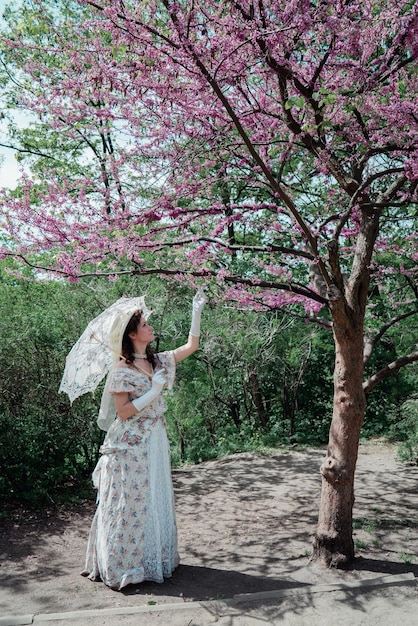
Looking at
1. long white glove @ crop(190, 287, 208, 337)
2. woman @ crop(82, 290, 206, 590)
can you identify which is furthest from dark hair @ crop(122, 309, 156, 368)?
long white glove @ crop(190, 287, 208, 337)

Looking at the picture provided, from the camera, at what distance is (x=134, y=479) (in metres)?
3.47

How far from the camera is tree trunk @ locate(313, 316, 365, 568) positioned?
367cm

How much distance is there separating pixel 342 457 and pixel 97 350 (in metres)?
1.85

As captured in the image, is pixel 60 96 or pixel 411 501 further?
pixel 411 501

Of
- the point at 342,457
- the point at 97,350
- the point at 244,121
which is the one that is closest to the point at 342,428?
the point at 342,457

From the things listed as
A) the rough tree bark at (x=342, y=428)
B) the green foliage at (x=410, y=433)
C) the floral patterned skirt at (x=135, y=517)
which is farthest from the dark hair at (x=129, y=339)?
the green foliage at (x=410, y=433)

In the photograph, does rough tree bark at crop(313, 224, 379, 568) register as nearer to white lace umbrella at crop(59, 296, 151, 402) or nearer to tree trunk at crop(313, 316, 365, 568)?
tree trunk at crop(313, 316, 365, 568)

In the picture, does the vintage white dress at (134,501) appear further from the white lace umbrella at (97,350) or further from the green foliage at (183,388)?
the green foliage at (183,388)

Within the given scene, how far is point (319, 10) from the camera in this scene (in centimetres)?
297

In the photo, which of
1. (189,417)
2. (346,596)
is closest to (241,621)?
(346,596)

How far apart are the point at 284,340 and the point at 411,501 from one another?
169 inches

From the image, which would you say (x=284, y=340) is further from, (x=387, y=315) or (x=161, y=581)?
(x=161, y=581)

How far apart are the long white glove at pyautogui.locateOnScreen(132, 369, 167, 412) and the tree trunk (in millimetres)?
1253

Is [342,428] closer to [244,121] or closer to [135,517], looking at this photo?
[135,517]
